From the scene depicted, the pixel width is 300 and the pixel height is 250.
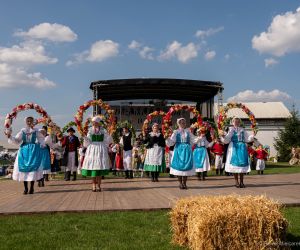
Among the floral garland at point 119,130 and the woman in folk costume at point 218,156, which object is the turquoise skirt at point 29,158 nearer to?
the floral garland at point 119,130

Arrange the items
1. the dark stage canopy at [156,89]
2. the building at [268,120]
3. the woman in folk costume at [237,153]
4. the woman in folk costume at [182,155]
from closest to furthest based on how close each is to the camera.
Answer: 1. the woman in folk costume at [182,155]
2. the woman in folk costume at [237,153]
3. the dark stage canopy at [156,89]
4. the building at [268,120]

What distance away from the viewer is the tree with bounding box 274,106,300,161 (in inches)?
1468

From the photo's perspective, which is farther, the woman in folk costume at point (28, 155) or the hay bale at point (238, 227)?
the woman in folk costume at point (28, 155)

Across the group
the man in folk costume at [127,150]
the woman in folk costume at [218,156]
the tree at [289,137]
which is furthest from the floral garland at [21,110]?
the tree at [289,137]

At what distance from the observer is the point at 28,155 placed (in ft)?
33.3

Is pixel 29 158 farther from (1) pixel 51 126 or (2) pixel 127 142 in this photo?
(2) pixel 127 142

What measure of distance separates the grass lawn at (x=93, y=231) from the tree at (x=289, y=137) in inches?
1269

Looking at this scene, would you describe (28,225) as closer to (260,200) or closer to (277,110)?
(260,200)

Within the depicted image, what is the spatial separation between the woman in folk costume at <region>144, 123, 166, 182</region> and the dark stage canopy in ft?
44.0

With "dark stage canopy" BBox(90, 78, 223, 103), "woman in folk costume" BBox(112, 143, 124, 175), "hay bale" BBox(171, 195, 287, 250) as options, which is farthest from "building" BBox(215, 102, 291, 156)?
"hay bale" BBox(171, 195, 287, 250)

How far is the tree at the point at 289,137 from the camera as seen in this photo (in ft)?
122

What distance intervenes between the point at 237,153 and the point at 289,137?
2851 centimetres

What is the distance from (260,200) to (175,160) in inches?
251

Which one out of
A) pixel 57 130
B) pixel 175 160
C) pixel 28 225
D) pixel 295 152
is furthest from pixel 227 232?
pixel 295 152
